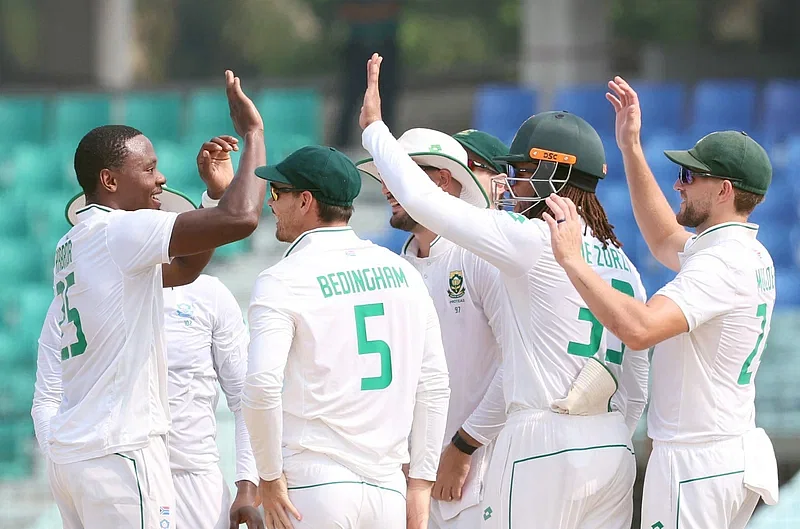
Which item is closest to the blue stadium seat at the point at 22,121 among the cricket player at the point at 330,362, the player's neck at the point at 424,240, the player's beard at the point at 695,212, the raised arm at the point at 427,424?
the player's neck at the point at 424,240

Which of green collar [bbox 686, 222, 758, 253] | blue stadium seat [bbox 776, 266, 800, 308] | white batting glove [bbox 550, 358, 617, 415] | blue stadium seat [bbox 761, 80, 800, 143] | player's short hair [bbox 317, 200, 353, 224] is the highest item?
player's short hair [bbox 317, 200, 353, 224]

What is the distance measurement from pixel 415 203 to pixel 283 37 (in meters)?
27.8

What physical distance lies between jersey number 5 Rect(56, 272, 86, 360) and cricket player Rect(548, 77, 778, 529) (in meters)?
1.51

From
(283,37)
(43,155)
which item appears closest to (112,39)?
(43,155)

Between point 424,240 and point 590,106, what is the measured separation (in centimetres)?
825

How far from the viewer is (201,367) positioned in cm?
497

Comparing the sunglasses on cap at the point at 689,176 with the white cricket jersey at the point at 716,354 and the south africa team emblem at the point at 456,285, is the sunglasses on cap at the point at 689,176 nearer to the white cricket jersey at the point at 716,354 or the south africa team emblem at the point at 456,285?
the white cricket jersey at the point at 716,354

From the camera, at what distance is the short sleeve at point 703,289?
395 centimetres

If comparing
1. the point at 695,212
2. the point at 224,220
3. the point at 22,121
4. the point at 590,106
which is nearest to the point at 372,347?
the point at 224,220

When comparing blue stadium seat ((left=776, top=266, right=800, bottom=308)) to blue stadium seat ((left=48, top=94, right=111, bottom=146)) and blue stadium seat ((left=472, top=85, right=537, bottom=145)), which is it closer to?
blue stadium seat ((left=472, top=85, right=537, bottom=145))

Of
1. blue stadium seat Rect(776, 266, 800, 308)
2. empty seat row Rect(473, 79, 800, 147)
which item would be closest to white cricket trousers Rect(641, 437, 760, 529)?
blue stadium seat Rect(776, 266, 800, 308)

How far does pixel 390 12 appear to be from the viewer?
513 inches

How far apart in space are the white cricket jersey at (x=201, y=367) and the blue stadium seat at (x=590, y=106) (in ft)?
26.7

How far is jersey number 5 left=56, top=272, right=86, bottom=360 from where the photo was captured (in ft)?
13.1
